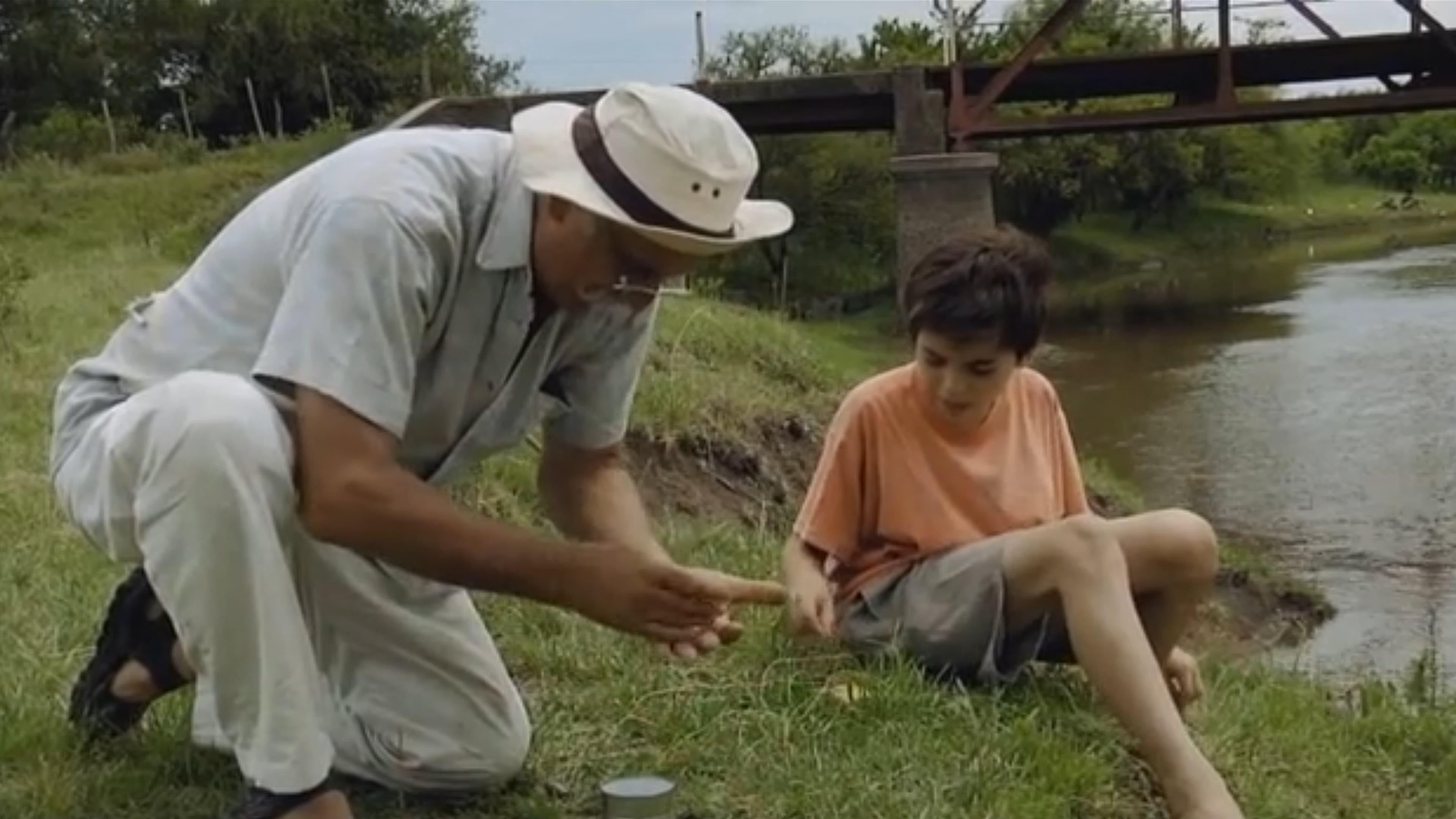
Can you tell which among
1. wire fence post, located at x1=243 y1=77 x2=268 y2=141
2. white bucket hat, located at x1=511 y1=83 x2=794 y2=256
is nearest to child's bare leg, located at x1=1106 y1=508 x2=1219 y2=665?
white bucket hat, located at x1=511 y1=83 x2=794 y2=256

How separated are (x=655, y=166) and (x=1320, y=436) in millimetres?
13190

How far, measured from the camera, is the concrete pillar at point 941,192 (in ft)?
61.6

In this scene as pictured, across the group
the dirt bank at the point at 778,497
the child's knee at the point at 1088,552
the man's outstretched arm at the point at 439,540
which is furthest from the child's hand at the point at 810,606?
the dirt bank at the point at 778,497

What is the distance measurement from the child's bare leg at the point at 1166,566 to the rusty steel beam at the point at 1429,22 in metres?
18.6

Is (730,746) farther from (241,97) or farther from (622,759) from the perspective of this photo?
(241,97)

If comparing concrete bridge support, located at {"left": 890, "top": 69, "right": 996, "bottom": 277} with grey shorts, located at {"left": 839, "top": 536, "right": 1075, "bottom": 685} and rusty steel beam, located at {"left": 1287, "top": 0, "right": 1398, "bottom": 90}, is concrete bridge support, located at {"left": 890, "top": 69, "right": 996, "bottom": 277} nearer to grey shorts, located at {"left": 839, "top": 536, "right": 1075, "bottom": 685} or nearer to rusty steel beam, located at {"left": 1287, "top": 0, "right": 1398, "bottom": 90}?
rusty steel beam, located at {"left": 1287, "top": 0, "right": 1398, "bottom": 90}

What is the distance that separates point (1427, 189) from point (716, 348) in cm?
4862

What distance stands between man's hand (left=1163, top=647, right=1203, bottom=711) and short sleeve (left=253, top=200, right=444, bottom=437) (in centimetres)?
159

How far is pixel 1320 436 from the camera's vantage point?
48.5 ft

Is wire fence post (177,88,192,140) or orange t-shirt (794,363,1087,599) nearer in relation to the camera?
orange t-shirt (794,363,1087,599)

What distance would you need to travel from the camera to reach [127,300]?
11.1 metres

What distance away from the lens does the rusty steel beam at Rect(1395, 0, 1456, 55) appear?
2048cm

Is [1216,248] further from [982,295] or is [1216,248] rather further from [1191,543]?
[982,295]

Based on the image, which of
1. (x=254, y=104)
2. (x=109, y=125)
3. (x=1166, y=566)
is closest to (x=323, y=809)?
(x=1166, y=566)
